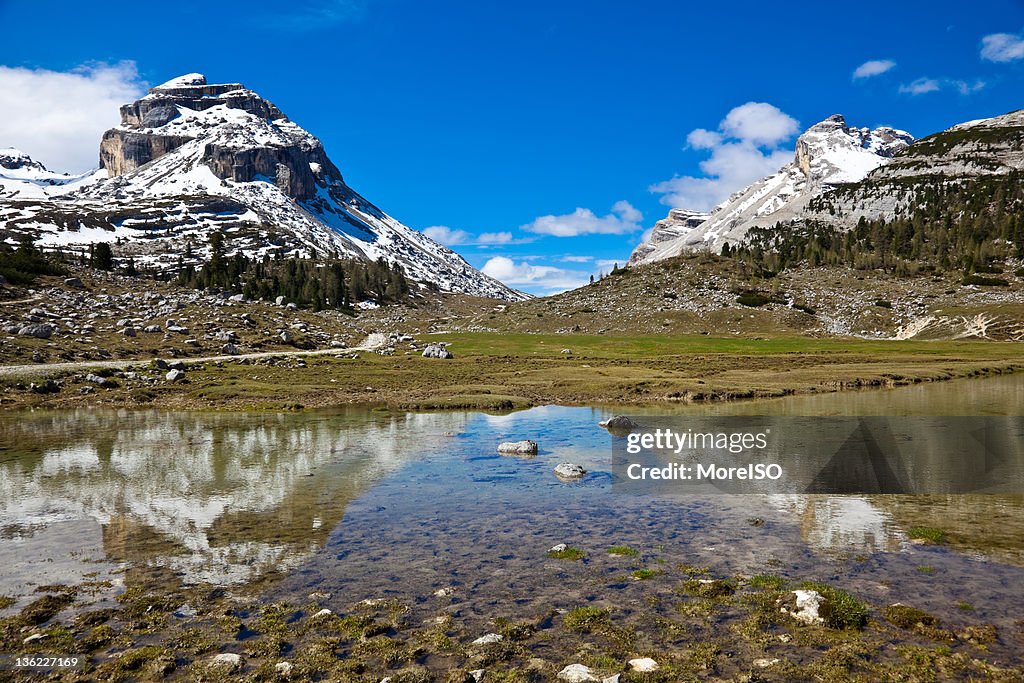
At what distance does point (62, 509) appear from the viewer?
1988cm

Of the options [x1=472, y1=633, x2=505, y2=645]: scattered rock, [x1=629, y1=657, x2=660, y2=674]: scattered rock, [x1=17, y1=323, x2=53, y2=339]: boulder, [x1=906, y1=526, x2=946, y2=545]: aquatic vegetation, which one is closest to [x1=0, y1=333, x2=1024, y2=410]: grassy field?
[x1=17, y1=323, x2=53, y2=339]: boulder

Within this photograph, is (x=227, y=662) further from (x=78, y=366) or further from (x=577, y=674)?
(x=78, y=366)

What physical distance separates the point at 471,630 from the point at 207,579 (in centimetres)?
699

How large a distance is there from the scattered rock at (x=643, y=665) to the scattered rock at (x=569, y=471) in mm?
13706

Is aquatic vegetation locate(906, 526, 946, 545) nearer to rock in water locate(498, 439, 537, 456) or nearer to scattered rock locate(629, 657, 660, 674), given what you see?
scattered rock locate(629, 657, 660, 674)

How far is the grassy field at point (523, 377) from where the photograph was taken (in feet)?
156

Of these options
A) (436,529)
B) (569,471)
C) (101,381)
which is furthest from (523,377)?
(436,529)

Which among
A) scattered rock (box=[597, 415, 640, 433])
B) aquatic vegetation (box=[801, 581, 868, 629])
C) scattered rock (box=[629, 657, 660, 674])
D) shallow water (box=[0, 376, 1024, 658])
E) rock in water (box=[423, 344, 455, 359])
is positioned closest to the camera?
scattered rock (box=[629, 657, 660, 674])

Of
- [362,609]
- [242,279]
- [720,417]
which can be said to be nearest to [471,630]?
[362,609]

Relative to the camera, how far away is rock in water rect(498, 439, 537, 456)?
2920 cm

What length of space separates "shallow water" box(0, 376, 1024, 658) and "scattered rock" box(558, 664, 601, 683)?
2334 mm

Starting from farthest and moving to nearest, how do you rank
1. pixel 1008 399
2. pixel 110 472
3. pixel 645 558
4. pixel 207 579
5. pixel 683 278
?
pixel 683 278, pixel 1008 399, pixel 110 472, pixel 645 558, pixel 207 579

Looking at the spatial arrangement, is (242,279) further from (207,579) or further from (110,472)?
(207,579)

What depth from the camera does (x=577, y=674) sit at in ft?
32.4
